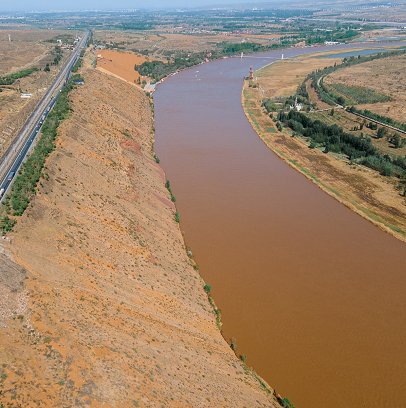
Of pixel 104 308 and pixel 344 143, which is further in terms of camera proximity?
pixel 344 143

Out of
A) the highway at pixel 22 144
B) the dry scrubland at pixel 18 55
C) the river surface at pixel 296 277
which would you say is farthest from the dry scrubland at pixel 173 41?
the river surface at pixel 296 277

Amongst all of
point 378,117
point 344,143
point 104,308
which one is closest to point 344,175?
point 344,143

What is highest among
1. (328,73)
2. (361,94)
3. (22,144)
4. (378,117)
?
(328,73)

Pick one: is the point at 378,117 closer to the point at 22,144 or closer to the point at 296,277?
the point at 296,277

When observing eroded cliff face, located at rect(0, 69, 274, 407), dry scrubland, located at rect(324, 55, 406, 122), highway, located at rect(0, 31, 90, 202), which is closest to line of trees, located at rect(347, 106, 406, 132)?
dry scrubland, located at rect(324, 55, 406, 122)

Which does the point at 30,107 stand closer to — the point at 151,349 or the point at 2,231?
the point at 2,231

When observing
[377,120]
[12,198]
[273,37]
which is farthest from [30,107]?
[273,37]
